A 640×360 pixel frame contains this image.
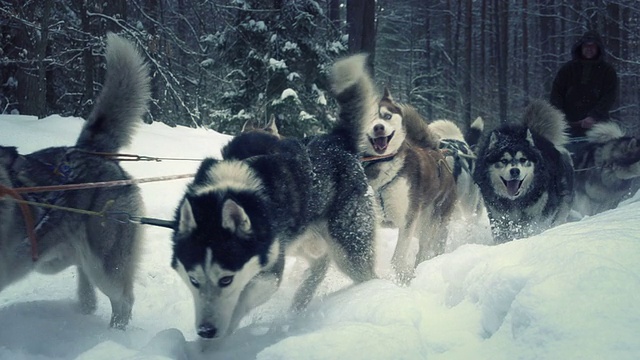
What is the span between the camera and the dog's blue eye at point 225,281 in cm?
285

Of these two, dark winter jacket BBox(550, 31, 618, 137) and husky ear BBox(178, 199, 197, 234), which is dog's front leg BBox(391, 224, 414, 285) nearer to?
husky ear BBox(178, 199, 197, 234)

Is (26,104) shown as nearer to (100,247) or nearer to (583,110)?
(100,247)

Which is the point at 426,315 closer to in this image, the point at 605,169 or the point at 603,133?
the point at 605,169

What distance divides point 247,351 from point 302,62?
11.3m

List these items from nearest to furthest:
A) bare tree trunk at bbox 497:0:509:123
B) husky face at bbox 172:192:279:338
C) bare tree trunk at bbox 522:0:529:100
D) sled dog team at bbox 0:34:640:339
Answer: husky face at bbox 172:192:279:338
sled dog team at bbox 0:34:640:339
bare tree trunk at bbox 497:0:509:123
bare tree trunk at bbox 522:0:529:100

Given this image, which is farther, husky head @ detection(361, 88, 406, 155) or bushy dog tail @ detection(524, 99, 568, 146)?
bushy dog tail @ detection(524, 99, 568, 146)

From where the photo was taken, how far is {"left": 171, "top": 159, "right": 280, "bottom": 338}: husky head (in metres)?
2.81

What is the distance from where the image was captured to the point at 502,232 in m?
5.48

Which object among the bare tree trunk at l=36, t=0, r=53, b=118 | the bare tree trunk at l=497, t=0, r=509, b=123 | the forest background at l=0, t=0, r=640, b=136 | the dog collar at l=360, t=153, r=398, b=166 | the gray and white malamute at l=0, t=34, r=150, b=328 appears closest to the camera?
the gray and white malamute at l=0, t=34, r=150, b=328

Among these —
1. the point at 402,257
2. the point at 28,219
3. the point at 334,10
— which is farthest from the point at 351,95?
the point at 334,10

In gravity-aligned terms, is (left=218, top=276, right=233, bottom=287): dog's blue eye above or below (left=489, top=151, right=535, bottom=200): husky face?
above

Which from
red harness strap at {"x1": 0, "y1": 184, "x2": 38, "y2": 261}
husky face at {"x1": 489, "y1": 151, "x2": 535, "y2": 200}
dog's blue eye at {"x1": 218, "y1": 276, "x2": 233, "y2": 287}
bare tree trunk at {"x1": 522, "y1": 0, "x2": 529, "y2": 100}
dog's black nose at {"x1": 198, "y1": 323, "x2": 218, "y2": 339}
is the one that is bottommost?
bare tree trunk at {"x1": 522, "y1": 0, "x2": 529, "y2": 100}

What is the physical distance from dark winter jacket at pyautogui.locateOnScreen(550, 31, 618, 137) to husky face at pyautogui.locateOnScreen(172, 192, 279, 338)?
6.32 metres

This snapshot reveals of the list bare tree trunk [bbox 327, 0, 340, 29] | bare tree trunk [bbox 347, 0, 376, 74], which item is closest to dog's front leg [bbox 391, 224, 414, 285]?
bare tree trunk [bbox 347, 0, 376, 74]
